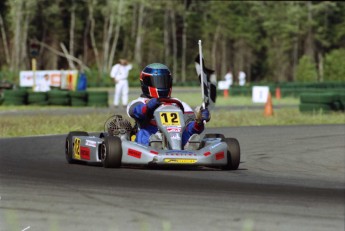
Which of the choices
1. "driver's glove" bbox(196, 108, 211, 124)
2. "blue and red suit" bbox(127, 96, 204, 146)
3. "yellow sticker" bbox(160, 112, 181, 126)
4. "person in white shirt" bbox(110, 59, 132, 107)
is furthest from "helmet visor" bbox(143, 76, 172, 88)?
"person in white shirt" bbox(110, 59, 132, 107)

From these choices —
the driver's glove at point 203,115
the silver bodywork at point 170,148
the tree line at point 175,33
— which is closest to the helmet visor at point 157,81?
the silver bodywork at point 170,148

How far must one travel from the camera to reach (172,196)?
761 centimetres

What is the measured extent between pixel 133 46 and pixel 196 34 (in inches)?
345

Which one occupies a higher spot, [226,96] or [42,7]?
[42,7]

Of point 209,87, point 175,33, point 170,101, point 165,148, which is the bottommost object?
point 165,148

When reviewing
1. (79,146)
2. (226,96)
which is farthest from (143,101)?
(226,96)

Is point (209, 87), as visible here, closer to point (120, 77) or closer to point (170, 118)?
point (170, 118)

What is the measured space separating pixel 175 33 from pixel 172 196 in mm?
85587

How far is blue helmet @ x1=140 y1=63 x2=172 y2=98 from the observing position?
11.2 m

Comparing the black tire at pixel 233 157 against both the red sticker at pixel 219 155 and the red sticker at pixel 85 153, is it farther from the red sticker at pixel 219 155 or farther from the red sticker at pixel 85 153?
the red sticker at pixel 85 153

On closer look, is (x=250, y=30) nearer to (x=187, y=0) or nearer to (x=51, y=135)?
(x=187, y=0)

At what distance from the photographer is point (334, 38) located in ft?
291

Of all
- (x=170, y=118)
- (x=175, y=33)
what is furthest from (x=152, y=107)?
(x=175, y=33)

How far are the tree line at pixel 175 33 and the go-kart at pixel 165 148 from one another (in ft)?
220
